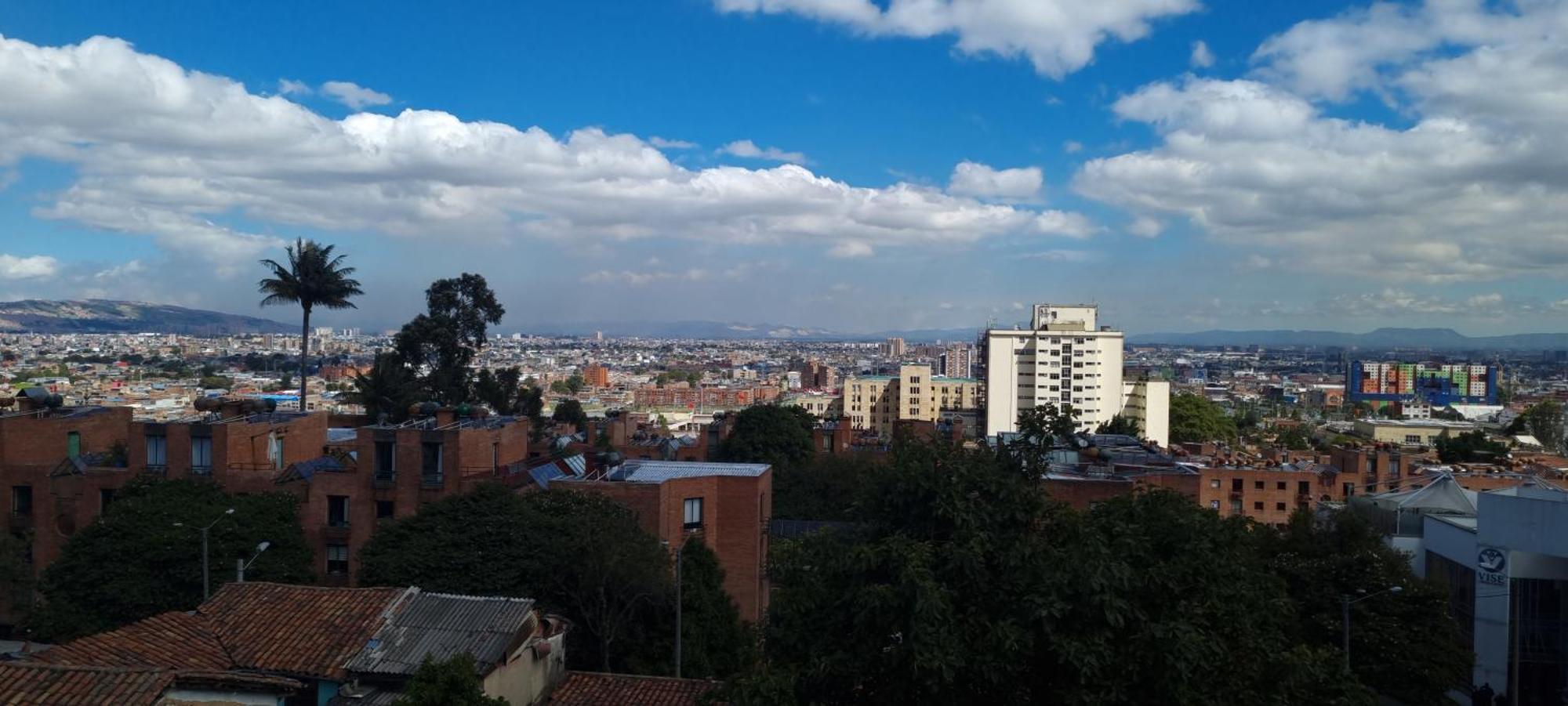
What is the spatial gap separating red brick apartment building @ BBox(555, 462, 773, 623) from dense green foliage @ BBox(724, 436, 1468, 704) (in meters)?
16.5

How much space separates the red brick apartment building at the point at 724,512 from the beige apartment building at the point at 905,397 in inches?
4338

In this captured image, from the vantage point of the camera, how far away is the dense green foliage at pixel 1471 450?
6769cm

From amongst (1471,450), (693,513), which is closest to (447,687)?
(693,513)

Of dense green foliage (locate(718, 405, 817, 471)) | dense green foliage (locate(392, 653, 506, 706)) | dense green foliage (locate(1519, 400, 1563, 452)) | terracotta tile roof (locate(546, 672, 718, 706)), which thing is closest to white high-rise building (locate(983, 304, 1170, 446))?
dense green foliage (locate(1519, 400, 1563, 452))

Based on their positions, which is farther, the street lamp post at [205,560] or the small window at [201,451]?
the small window at [201,451]

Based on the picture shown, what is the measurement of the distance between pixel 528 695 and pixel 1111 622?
1075 centimetres

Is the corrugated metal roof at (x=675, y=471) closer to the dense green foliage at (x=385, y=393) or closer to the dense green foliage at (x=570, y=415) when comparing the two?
the dense green foliage at (x=385, y=393)

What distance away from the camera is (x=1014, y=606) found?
12.0m

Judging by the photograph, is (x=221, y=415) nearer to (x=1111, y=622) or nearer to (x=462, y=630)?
(x=462, y=630)

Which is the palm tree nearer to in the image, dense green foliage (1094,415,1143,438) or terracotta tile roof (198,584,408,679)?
terracotta tile roof (198,584,408,679)

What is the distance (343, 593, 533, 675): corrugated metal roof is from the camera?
53.6 ft

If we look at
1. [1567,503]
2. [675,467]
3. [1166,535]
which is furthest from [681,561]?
[1567,503]

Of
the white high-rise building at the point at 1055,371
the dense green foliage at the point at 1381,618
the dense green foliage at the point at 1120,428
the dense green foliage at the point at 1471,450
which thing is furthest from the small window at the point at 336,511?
the white high-rise building at the point at 1055,371

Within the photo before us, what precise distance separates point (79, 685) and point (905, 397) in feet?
466
